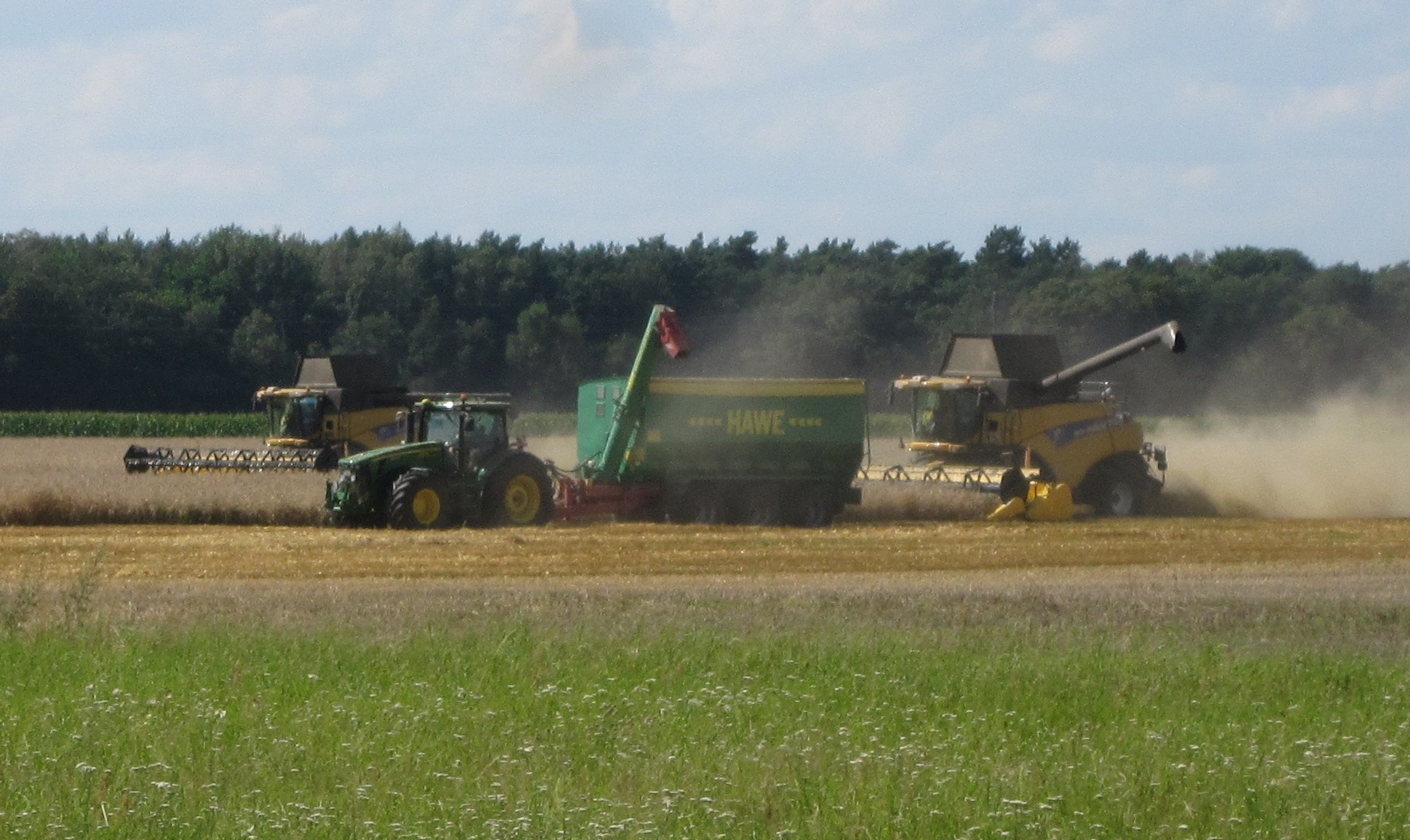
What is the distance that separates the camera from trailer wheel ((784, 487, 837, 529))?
81.9ft

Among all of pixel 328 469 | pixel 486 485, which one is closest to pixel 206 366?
pixel 328 469

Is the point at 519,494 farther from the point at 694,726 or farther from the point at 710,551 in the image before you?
the point at 694,726

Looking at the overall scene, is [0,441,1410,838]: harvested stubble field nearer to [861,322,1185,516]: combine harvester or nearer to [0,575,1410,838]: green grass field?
[0,575,1410,838]: green grass field

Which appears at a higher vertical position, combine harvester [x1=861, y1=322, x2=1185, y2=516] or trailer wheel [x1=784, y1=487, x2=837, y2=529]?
combine harvester [x1=861, y1=322, x2=1185, y2=516]

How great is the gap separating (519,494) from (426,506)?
4.29 ft

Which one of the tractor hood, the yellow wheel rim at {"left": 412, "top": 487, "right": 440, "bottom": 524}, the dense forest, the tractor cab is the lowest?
the yellow wheel rim at {"left": 412, "top": 487, "right": 440, "bottom": 524}

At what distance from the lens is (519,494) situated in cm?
2272

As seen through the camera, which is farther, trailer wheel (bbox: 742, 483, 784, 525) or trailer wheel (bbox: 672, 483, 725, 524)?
trailer wheel (bbox: 742, 483, 784, 525)

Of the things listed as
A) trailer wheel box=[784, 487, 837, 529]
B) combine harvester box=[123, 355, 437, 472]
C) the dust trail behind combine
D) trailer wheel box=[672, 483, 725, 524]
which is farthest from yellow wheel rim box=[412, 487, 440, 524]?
the dust trail behind combine

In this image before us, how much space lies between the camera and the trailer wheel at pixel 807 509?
24969 millimetres

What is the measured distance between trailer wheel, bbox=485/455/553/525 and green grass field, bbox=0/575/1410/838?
10246 mm

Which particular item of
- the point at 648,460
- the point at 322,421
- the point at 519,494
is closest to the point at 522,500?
the point at 519,494

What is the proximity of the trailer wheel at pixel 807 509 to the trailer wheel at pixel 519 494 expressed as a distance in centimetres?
392

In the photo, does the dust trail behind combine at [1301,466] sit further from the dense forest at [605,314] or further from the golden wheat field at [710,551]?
the dense forest at [605,314]
